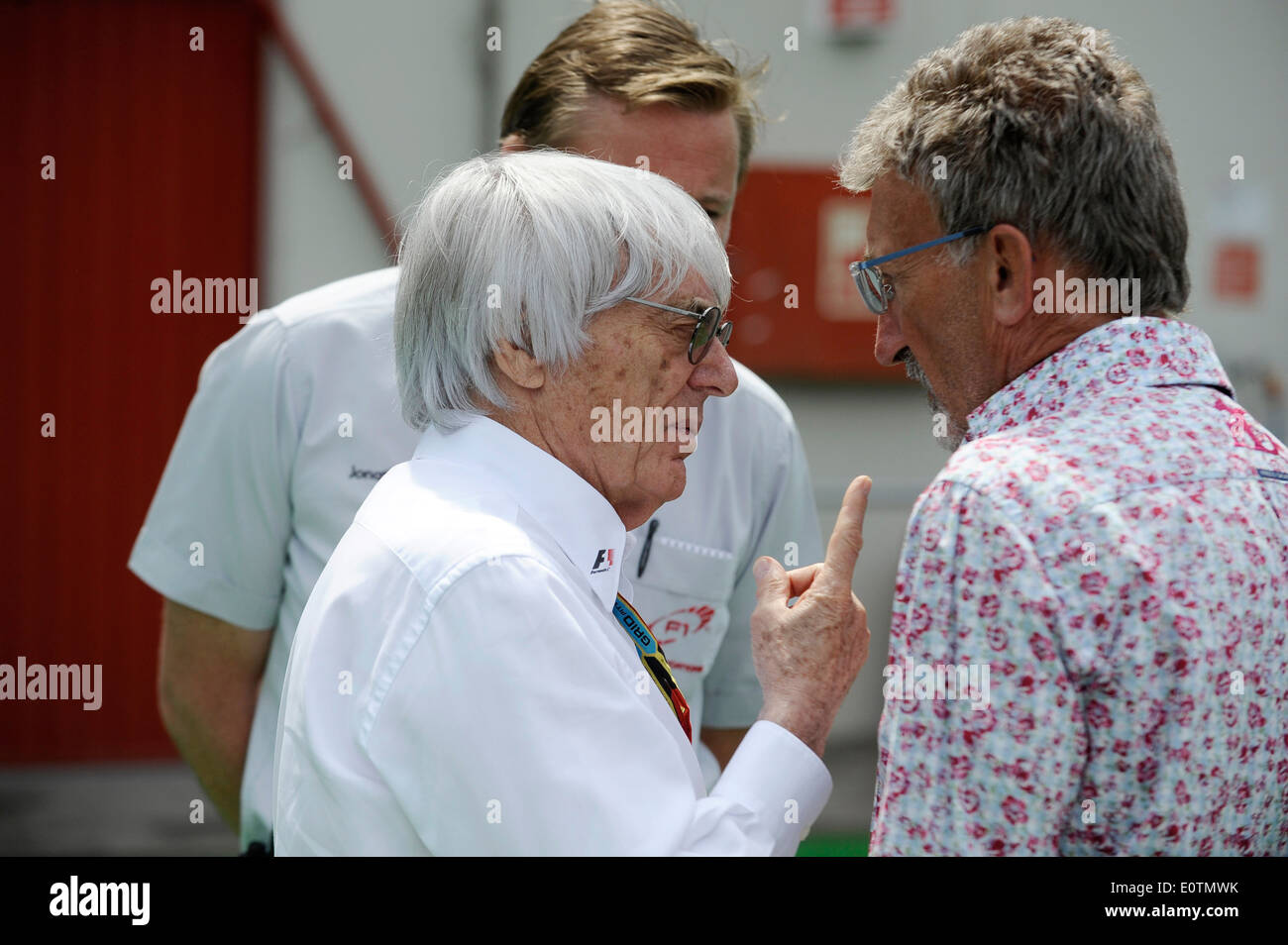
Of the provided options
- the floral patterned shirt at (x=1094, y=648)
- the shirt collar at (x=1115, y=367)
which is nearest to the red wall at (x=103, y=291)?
the shirt collar at (x=1115, y=367)

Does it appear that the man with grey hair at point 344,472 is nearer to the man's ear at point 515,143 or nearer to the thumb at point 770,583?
the man's ear at point 515,143

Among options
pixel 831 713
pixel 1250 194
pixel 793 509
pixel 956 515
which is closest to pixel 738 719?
pixel 793 509

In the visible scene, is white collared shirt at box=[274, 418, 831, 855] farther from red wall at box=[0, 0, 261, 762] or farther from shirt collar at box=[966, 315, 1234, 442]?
red wall at box=[0, 0, 261, 762]

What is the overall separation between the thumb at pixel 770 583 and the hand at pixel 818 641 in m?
0.01

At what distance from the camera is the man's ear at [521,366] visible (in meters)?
1.70

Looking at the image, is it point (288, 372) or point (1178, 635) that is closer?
point (1178, 635)

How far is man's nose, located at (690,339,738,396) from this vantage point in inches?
73.1

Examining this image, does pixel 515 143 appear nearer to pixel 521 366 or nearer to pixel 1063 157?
pixel 521 366

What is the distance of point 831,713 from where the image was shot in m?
1.73

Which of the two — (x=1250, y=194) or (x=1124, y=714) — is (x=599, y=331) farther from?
(x=1250, y=194)

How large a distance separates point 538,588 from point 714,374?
1.73ft
